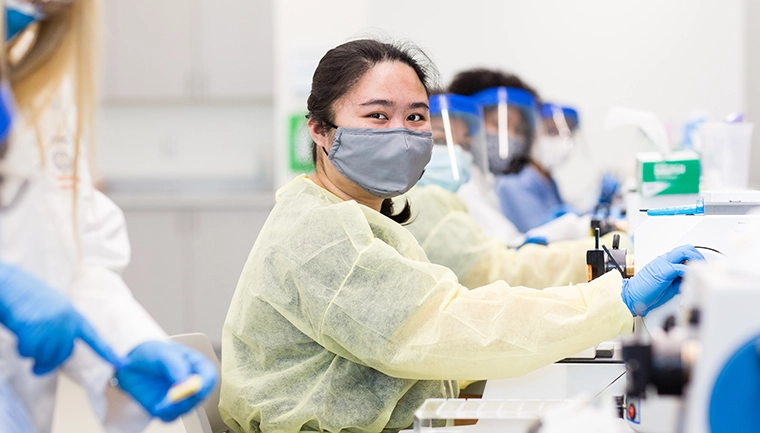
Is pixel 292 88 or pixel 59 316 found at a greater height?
pixel 292 88

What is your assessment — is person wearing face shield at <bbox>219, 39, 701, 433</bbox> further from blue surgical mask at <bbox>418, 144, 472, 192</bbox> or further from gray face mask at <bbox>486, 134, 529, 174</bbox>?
gray face mask at <bbox>486, 134, 529, 174</bbox>

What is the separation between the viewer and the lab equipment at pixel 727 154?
2.25 metres

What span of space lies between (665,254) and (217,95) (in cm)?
375

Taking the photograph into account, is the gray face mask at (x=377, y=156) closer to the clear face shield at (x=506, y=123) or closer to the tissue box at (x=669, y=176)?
the tissue box at (x=669, y=176)

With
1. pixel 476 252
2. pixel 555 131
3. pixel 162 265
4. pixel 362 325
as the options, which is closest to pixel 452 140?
pixel 476 252

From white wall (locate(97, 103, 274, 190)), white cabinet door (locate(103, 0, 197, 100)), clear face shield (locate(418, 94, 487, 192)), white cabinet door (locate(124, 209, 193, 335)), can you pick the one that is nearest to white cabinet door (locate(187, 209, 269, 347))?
white cabinet door (locate(124, 209, 193, 335))

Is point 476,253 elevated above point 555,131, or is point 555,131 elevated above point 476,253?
point 555,131

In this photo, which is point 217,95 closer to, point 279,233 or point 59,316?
point 279,233

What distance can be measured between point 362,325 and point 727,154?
4.79 ft

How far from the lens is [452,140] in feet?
8.82

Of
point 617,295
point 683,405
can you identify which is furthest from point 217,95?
point 683,405

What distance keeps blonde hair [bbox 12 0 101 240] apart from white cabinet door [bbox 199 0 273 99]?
376 cm

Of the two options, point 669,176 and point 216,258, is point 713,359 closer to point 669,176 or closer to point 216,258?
point 669,176

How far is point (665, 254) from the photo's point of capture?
1246 mm
